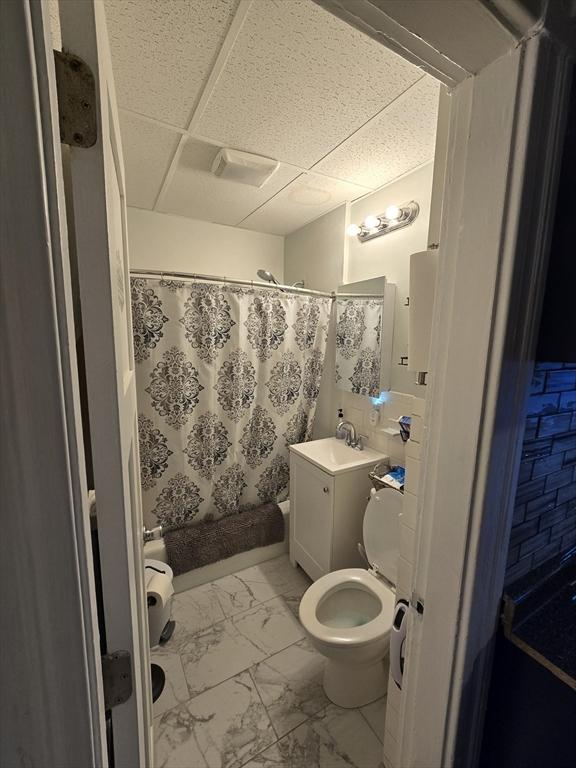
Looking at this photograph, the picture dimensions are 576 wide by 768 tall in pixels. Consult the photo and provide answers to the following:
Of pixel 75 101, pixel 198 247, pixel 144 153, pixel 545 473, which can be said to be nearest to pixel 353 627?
pixel 545 473

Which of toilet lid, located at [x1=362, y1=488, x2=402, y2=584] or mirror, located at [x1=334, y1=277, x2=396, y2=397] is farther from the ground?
mirror, located at [x1=334, y1=277, x2=396, y2=397]

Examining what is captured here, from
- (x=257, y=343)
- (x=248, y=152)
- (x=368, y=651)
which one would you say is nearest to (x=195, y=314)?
(x=257, y=343)

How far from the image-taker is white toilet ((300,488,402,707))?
126 cm

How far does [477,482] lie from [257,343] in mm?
1671

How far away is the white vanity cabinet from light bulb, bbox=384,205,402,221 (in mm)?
1319

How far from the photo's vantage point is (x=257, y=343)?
6.98 feet

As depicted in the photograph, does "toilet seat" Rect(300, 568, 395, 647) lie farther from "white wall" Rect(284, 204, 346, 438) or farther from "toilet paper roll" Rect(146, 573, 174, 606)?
"white wall" Rect(284, 204, 346, 438)

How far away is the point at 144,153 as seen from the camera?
1541 mm

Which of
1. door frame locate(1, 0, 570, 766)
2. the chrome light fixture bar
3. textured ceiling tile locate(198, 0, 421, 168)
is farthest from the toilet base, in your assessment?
textured ceiling tile locate(198, 0, 421, 168)

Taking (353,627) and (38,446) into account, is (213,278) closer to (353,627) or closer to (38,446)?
(38,446)

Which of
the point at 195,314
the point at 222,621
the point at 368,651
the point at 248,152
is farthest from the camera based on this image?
the point at 195,314

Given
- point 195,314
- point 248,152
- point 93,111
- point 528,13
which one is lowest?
point 195,314

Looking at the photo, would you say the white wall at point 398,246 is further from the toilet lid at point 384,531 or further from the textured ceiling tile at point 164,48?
the textured ceiling tile at point 164,48

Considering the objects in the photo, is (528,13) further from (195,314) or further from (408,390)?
(195,314)
